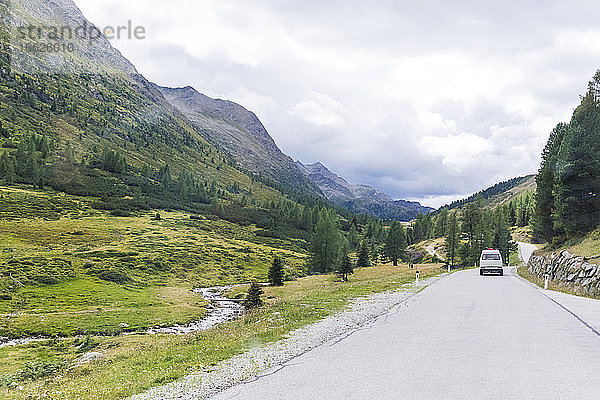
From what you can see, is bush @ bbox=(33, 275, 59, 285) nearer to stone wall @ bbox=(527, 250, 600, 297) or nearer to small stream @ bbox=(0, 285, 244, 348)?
small stream @ bbox=(0, 285, 244, 348)

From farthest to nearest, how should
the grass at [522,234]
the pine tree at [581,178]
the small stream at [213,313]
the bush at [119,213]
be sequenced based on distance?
the grass at [522,234] < the bush at [119,213] < the pine tree at [581,178] < the small stream at [213,313]

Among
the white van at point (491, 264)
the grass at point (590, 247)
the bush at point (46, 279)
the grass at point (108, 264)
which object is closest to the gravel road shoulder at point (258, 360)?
the grass at point (590, 247)

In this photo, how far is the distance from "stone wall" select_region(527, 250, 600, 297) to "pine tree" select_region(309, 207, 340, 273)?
58652 mm

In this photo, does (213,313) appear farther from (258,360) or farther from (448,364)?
(448,364)

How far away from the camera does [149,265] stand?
3103 inches

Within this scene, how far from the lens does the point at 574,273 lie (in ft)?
92.4

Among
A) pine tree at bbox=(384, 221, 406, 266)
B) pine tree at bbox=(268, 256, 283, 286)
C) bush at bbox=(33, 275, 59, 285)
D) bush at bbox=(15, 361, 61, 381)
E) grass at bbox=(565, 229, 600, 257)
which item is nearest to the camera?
bush at bbox=(15, 361, 61, 381)

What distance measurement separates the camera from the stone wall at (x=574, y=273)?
2455cm

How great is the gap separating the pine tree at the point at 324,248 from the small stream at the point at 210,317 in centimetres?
3199

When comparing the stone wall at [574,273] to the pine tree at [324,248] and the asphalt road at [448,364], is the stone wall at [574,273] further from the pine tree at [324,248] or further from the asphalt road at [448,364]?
the pine tree at [324,248]

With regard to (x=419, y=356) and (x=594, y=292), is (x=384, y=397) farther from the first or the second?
(x=594, y=292)

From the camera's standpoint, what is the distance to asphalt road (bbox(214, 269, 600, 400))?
7.27 metres

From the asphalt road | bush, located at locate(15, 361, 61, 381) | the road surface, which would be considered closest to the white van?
the asphalt road

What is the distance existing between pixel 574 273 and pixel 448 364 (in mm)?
24733
